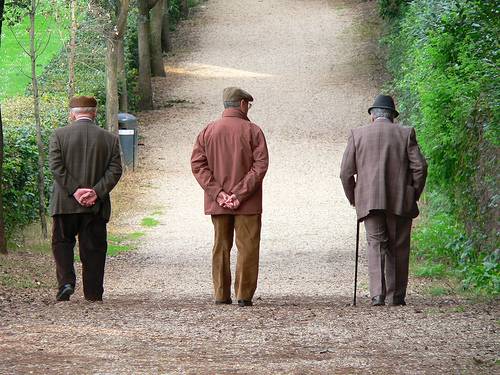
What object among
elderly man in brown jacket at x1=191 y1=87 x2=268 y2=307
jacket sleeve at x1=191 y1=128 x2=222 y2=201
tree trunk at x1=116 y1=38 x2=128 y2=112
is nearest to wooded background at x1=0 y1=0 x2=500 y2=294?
elderly man in brown jacket at x1=191 y1=87 x2=268 y2=307

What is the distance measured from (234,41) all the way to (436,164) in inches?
1170

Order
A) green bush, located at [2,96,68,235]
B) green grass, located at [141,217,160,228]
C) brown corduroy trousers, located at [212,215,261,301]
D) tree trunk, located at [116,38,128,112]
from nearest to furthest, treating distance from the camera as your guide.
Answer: brown corduroy trousers, located at [212,215,261,301] → green bush, located at [2,96,68,235] → green grass, located at [141,217,160,228] → tree trunk, located at [116,38,128,112]

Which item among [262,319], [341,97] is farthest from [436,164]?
[341,97]

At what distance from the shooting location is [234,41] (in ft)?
143

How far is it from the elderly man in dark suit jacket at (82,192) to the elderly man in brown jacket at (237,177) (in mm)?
858

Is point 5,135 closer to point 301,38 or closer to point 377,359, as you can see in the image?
point 377,359

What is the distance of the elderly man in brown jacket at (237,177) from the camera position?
35.0ft

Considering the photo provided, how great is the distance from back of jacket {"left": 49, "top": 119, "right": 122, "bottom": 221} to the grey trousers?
2.41 meters

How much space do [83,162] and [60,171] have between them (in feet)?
0.74

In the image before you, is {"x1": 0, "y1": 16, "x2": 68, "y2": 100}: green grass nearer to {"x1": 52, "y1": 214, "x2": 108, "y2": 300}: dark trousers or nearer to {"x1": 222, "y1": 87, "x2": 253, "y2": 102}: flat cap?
{"x1": 52, "y1": 214, "x2": 108, "y2": 300}: dark trousers

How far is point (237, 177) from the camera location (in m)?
10.7

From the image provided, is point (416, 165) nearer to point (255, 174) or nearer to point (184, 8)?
point (255, 174)

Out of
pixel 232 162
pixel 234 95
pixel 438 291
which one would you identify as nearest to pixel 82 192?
pixel 232 162

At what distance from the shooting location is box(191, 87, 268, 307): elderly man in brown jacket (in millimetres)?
10656
